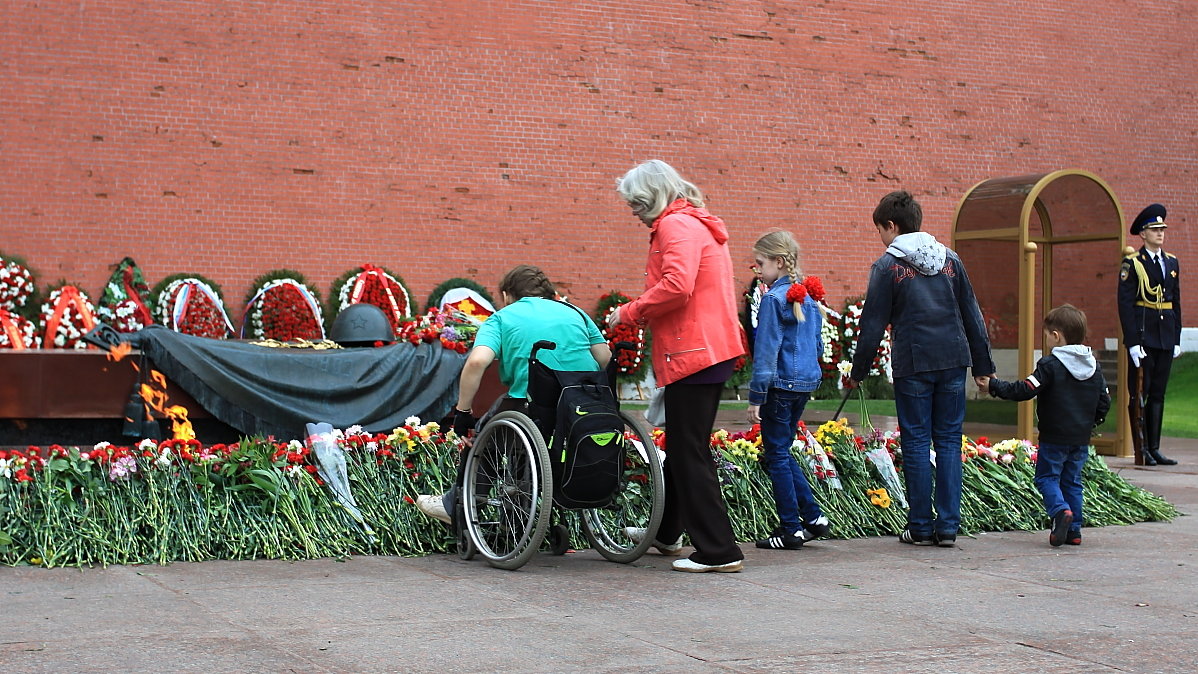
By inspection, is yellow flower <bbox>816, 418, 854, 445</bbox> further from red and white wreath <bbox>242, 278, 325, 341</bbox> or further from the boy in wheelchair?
red and white wreath <bbox>242, 278, 325, 341</bbox>

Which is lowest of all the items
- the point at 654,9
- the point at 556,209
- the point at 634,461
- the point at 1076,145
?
the point at 634,461

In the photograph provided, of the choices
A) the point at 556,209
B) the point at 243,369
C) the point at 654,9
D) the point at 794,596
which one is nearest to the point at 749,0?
the point at 654,9

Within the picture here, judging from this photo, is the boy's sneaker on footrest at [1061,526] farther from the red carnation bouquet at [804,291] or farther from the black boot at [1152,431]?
the black boot at [1152,431]

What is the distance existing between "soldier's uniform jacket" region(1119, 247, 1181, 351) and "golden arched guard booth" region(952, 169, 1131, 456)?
0.59ft

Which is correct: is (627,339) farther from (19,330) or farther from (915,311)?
(915,311)

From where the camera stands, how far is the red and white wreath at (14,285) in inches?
537

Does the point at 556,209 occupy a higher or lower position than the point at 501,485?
higher

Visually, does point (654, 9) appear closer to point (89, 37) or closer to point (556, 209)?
point (556, 209)

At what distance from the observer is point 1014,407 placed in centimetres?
970

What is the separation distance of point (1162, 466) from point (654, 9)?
925 centimetres

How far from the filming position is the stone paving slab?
359 cm

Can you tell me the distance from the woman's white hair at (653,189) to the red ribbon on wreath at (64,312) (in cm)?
983

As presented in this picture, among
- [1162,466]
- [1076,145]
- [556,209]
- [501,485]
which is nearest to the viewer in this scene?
[501,485]

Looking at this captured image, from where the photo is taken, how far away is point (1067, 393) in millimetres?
6043
